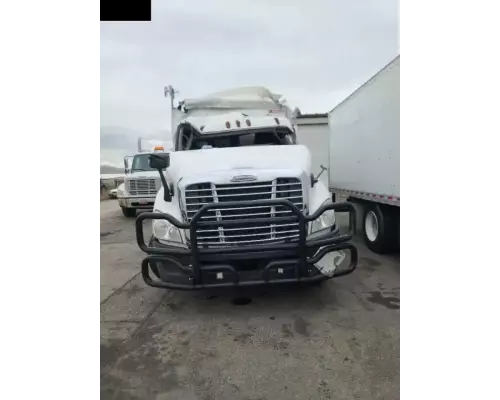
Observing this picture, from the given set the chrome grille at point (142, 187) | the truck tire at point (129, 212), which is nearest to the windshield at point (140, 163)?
the chrome grille at point (142, 187)

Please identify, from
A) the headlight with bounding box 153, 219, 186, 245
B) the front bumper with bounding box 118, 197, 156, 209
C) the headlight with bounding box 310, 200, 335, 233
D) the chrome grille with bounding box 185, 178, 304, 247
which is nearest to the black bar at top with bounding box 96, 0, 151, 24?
the chrome grille with bounding box 185, 178, 304, 247

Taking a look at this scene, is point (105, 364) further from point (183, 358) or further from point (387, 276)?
point (387, 276)

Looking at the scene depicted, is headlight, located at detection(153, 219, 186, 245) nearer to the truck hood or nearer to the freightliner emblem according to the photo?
the truck hood

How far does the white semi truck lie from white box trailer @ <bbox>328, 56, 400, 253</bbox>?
201 centimetres

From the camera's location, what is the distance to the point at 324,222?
4113mm

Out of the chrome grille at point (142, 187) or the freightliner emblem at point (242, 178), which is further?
the chrome grille at point (142, 187)

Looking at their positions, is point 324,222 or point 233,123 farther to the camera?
point 233,123

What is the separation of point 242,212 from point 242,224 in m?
0.21

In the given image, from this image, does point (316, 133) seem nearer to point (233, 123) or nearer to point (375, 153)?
point (375, 153)

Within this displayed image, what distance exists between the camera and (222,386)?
2805mm

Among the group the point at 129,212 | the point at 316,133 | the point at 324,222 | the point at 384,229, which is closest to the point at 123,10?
the point at 324,222

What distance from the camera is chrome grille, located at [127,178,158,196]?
11812 millimetres

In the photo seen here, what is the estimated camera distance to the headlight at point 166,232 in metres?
3.97

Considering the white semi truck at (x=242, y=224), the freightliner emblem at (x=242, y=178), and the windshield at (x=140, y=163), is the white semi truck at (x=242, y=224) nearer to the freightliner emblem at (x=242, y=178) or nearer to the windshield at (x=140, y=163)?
the freightliner emblem at (x=242, y=178)
